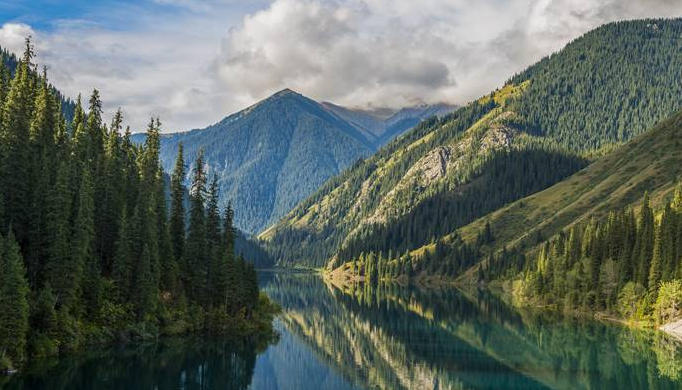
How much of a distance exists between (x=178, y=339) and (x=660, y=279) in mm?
90775

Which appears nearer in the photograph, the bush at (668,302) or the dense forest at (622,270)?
the bush at (668,302)

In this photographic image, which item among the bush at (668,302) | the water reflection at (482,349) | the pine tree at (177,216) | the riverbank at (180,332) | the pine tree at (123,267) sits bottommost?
the water reflection at (482,349)

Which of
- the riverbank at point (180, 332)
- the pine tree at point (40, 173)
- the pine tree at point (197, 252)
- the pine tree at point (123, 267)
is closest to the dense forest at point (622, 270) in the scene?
the riverbank at point (180, 332)

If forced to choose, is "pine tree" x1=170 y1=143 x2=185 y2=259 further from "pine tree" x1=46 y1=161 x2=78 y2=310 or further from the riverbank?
"pine tree" x1=46 y1=161 x2=78 y2=310

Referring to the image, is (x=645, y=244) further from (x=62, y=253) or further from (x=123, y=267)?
(x=62, y=253)

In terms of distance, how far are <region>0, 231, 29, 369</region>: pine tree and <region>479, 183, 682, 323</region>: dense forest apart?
348ft

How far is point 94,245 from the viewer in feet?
310

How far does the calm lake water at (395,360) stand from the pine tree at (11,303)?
134 inches

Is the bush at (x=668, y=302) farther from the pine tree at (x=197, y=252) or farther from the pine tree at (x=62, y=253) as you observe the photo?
the pine tree at (x=62, y=253)

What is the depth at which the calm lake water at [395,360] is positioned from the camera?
75188 mm

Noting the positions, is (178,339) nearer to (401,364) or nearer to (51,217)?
(51,217)

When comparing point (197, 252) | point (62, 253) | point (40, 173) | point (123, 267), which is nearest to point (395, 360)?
point (123, 267)

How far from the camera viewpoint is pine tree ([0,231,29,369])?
6531 centimetres

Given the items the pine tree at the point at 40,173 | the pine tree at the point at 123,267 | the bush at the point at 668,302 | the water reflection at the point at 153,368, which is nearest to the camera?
the water reflection at the point at 153,368
